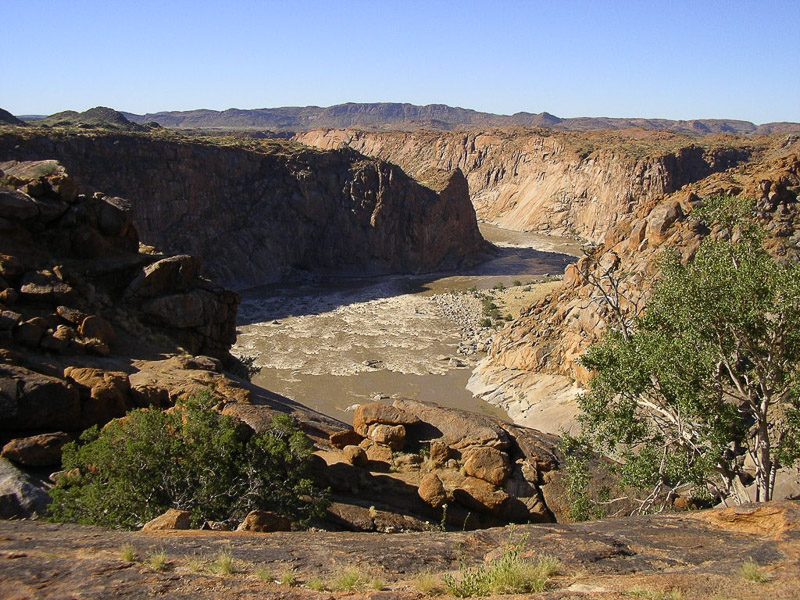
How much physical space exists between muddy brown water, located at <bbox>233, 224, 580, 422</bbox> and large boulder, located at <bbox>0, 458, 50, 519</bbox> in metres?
15.5

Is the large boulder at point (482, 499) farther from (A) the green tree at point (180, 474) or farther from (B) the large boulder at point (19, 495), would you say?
(B) the large boulder at point (19, 495)

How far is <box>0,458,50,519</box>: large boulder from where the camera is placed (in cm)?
880

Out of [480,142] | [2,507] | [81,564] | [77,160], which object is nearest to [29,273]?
[2,507]

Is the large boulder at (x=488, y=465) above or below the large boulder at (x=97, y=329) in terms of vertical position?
below

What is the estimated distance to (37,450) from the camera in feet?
32.1

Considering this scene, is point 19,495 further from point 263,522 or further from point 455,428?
point 455,428

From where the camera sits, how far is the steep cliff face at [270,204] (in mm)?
45688

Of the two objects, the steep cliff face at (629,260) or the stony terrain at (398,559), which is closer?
the stony terrain at (398,559)

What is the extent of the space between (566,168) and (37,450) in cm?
7298

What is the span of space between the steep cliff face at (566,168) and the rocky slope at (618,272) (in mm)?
40411

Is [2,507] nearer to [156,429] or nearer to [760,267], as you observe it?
[156,429]

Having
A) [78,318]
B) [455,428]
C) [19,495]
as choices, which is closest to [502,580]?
[19,495]

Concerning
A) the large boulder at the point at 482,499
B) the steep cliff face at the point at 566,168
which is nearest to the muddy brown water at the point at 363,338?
the large boulder at the point at 482,499

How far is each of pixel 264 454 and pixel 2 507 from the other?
3.64 m
